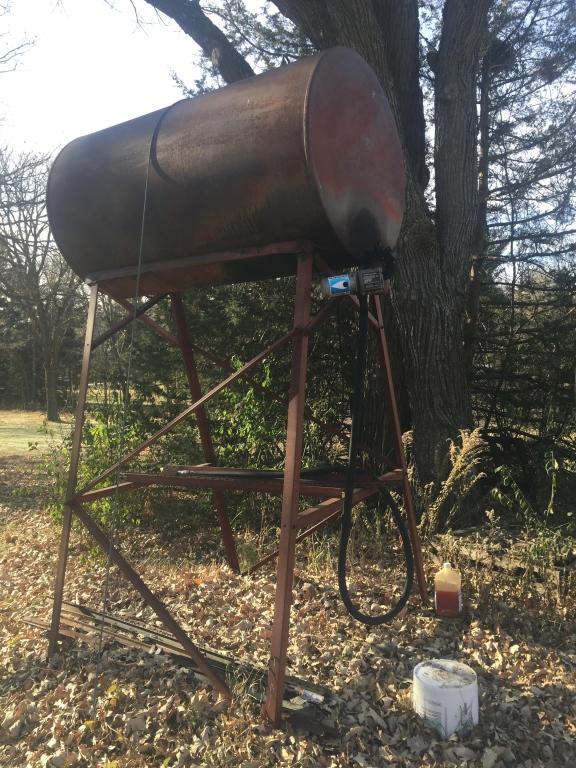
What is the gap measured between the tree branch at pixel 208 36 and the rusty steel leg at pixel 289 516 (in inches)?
174

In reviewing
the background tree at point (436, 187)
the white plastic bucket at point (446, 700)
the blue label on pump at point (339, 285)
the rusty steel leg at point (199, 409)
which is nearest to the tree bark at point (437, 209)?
the background tree at point (436, 187)

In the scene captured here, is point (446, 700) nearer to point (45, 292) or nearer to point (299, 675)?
point (299, 675)

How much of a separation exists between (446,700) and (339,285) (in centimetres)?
215

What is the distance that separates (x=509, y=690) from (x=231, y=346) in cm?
504

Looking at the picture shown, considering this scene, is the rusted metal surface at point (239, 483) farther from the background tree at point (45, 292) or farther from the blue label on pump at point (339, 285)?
the background tree at point (45, 292)

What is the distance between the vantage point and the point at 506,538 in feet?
16.0

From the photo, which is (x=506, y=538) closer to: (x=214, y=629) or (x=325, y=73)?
(x=214, y=629)

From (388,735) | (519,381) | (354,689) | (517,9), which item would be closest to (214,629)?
(354,689)

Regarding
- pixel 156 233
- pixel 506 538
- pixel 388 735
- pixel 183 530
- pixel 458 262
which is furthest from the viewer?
pixel 183 530

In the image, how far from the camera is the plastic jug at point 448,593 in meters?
3.95

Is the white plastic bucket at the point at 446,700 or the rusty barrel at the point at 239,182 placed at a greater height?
the rusty barrel at the point at 239,182

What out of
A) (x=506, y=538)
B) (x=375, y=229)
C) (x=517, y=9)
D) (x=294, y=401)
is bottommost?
(x=506, y=538)

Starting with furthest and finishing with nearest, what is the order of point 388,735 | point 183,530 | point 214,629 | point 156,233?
point 183,530
point 214,629
point 156,233
point 388,735

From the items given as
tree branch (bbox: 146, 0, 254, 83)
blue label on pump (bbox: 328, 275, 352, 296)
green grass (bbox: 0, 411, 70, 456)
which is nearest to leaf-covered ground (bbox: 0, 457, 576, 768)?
blue label on pump (bbox: 328, 275, 352, 296)
